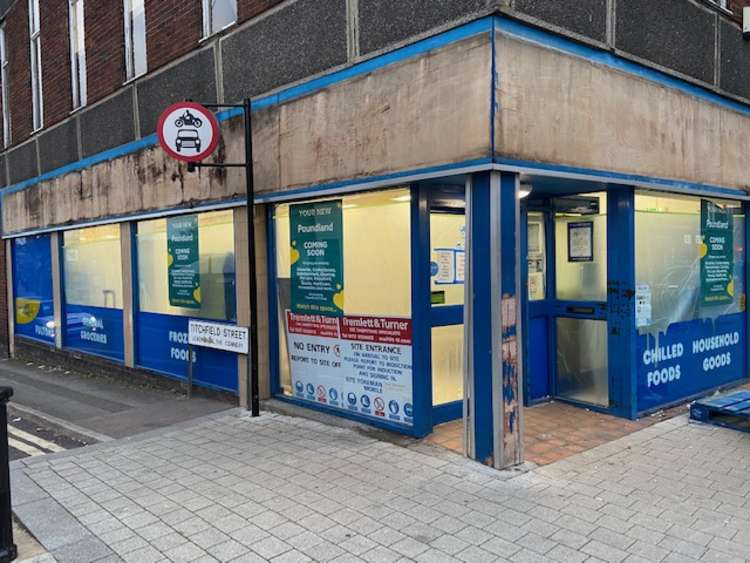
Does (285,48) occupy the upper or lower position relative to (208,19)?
lower

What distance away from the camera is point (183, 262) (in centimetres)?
860

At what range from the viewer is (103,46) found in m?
10.1

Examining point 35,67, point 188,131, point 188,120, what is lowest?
point 188,131

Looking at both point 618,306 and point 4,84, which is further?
point 4,84

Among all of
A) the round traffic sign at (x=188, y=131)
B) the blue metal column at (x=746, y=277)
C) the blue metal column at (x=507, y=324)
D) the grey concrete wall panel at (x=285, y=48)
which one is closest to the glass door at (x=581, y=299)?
the blue metal column at (x=507, y=324)

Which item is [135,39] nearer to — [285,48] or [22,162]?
[285,48]

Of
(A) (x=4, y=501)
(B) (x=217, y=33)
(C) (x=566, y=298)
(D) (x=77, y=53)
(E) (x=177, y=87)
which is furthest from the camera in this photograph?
(D) (x=77, y=53)

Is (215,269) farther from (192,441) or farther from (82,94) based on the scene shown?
(82,94)

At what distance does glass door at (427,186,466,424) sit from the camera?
588 cm

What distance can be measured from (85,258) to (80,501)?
7554mm

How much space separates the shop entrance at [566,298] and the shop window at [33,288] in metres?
9.91

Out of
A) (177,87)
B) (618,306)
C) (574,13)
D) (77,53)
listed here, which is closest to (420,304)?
(618,306)

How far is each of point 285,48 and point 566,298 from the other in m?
4.18

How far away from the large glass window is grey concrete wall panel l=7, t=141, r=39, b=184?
527cm
